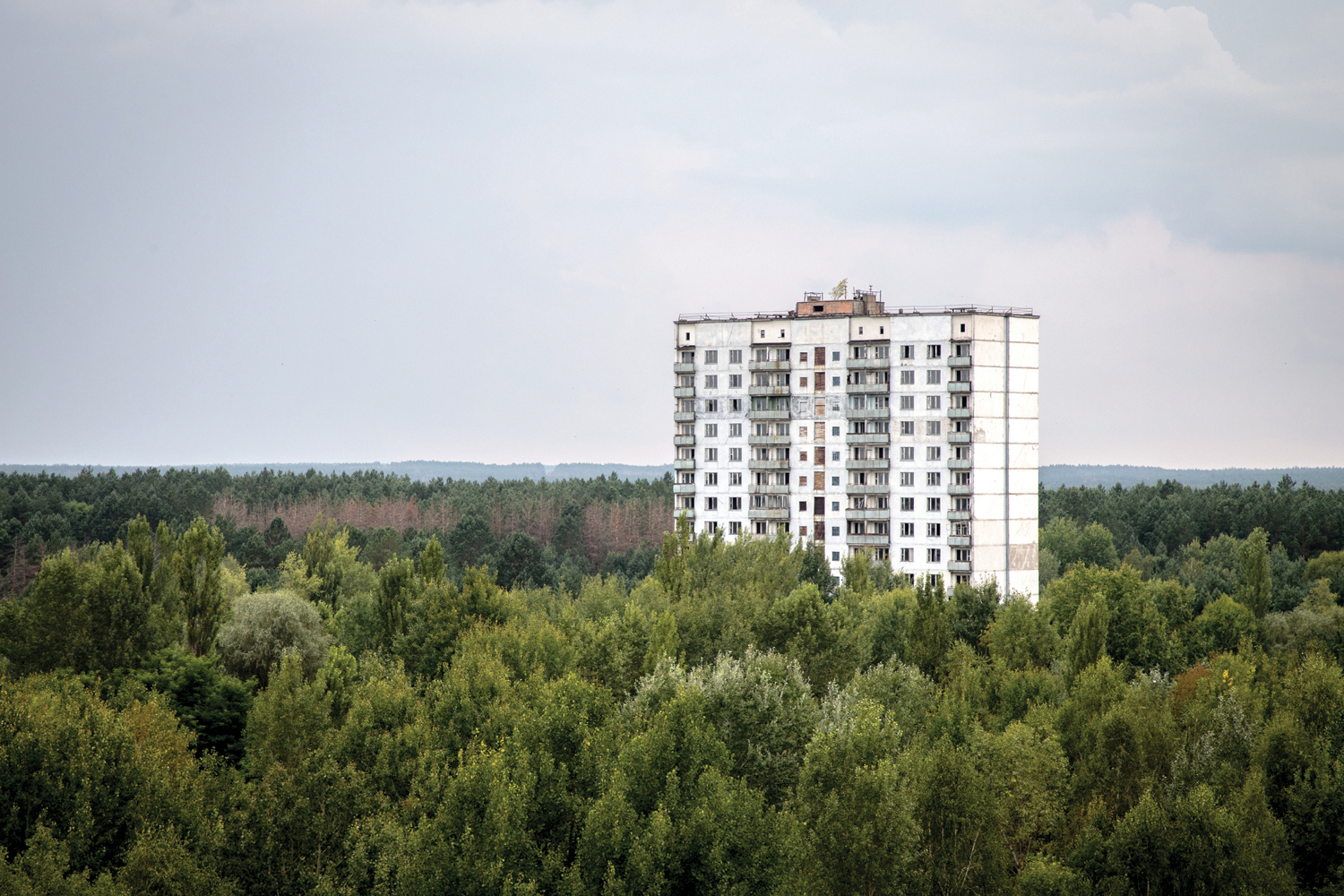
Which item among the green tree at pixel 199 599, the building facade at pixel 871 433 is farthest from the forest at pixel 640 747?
the building facade at pixel 871 433

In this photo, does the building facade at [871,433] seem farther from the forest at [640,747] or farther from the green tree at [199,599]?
the green tree at [199,599]

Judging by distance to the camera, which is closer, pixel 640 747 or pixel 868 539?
pixel 640 747

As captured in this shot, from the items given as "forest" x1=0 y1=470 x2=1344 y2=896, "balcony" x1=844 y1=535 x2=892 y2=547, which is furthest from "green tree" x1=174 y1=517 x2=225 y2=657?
"balcony" x1=844 y1=535 x2=892 y2=547

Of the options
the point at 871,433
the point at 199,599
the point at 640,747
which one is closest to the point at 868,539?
the point at 871,433

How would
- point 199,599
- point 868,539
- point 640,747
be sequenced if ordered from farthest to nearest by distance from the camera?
1. point 868,539
2. point 199,599
3. point 640,747

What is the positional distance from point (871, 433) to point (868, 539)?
35.4 feet

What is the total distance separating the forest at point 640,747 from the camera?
4172cm

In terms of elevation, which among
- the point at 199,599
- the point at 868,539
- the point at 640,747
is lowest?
the point at 640,747

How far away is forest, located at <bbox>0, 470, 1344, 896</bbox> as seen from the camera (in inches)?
1642

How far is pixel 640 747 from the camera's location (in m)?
44.7

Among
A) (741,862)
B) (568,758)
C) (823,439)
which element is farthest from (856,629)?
(823,439)

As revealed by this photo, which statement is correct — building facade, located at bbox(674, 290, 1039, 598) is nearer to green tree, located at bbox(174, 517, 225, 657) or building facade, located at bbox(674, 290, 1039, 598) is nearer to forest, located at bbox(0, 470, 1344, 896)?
forest, located at bbox(0, 470, 1344, 896)

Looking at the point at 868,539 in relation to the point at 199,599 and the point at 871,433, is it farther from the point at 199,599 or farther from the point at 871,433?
the point at 199,599

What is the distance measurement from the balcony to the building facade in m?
0.13
